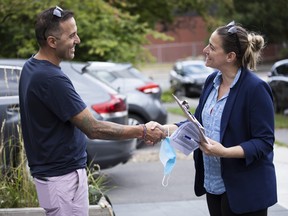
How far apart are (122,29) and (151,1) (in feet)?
22.7

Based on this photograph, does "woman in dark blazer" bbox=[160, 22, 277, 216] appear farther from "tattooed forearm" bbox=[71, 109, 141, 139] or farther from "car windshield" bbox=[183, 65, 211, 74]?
"car windshield" bbox=[183, 65, 211, 74]

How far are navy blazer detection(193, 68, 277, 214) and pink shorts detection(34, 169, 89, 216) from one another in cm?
88

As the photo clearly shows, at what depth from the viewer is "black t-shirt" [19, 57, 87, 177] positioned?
11.6 ft

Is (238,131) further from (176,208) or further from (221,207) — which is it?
(176,208)

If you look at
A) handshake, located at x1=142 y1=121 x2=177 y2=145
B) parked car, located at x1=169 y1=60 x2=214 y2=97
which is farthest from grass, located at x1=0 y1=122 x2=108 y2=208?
parked car, located at x1=169 y1=60 x2=214 y2=97

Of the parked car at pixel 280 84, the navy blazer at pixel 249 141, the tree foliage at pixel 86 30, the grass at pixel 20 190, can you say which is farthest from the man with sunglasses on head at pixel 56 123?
the parked car at pixel 280 84

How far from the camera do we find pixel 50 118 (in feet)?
11.8

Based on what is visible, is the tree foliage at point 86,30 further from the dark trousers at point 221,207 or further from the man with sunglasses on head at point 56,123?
the dark trousers at point 221,207

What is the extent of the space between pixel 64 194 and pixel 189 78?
23653 millimetres

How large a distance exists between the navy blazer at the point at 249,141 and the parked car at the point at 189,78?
2251 cm

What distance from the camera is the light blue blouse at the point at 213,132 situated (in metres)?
3.84

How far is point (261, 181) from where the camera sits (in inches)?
147

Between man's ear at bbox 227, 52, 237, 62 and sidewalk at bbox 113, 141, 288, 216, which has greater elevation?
man's ear at bbox 227, 52, 237, 62

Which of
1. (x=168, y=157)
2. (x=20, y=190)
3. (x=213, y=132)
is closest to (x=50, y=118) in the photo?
(x=168, y=157)
